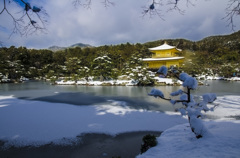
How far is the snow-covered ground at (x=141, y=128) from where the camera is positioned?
181 cm

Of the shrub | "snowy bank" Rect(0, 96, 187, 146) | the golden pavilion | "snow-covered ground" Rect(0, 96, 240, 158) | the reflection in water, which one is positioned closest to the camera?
"snow-covered ground" Rect(0, 96, 240, 158)

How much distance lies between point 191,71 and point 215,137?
1314cm

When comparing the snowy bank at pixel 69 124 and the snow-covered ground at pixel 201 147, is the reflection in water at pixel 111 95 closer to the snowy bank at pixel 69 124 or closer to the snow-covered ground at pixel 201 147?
the snowy bank at pixel 69 124

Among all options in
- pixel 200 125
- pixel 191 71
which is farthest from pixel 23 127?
pixel 191 71

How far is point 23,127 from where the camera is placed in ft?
11.9

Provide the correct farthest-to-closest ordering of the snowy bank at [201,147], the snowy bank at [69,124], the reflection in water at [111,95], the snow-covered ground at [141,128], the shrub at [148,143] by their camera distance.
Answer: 1. the reflection in water at [111,95]
2. the snowy bank at [69,124]
3. the shrub at [148,143]
4. the snow-covered ground at [141,128]
5. the snowy bank at [201,147]

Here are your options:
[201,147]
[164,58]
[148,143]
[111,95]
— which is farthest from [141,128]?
[164,58]

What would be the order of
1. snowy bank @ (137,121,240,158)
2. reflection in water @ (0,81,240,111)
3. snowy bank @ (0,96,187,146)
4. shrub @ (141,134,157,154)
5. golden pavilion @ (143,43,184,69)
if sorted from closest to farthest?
1. snowy bank @ (137,121,240,158)
2. shrub @ (141,134,157,154)
3. snowy bank @ (0,96,187,146)
4. reflection in water @ (0,81,240,111)
5. golden pavilion @ (143,43,184,69)

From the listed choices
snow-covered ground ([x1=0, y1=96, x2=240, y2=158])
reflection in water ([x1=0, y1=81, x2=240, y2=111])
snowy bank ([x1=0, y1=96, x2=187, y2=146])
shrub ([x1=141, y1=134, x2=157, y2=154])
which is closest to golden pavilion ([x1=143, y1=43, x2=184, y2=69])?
reflection in water ([x1=0, y1=81, x2=240, y2=111])

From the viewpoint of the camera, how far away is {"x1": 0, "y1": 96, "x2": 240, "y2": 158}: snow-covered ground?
71.1 inches

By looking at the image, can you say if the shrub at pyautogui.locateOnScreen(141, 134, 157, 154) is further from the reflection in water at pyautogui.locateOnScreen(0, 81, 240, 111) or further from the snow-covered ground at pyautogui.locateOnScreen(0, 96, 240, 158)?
the reflection in water at pyautogui.locateOnScreen(0, 81, 240, 111)

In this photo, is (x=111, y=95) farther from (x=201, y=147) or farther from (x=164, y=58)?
(x=164, y=58)

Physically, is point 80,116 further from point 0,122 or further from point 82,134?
point 0,122

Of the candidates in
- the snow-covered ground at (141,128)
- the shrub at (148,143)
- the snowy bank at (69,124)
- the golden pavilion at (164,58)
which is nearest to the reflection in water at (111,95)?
the snowy bank at (69,124)
